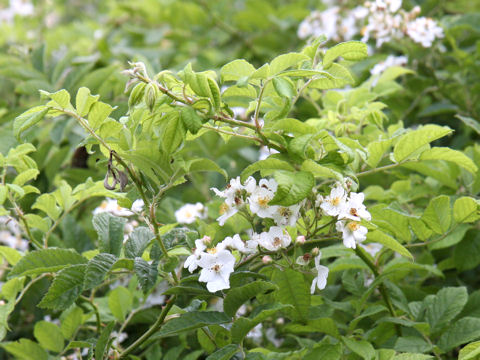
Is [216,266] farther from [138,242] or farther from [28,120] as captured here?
[28,120]

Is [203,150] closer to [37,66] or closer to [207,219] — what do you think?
[207,219]

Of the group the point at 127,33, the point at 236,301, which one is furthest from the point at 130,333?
the point at 127,33

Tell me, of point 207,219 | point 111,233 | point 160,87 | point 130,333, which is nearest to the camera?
point 160,87

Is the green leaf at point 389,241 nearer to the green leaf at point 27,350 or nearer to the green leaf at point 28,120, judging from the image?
the green leaf at point 28,120

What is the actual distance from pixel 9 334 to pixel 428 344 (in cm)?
113

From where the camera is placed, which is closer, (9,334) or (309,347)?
(309,347)

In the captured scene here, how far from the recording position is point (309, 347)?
1235 mm

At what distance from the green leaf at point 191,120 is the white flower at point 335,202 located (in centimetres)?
24

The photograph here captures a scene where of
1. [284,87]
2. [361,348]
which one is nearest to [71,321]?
[361,348]

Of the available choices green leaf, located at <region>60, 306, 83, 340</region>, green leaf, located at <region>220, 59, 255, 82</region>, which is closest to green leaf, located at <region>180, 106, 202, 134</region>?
green leaf, located at <region>220, 59, 255, 82</region>

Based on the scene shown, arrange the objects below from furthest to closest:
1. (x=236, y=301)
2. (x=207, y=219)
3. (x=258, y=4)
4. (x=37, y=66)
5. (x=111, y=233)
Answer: (x=258, y=4) → (x=37, y=66) → (x=207, y=219) → (x=111, y=233) → (x=236, y=301)

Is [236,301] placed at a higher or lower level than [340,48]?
lower

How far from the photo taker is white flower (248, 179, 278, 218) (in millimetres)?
965

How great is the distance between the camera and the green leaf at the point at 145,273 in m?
0.93
